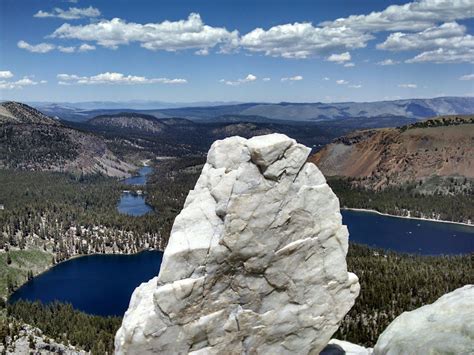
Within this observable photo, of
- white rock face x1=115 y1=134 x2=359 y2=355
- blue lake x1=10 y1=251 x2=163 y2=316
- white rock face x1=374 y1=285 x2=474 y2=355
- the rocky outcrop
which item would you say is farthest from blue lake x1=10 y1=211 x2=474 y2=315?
white rock face x1=374 y1=285 x2=474 y2=355

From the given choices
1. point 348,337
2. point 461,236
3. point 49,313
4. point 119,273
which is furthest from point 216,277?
point 461,236

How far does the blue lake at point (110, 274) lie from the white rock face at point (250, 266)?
4113 inches

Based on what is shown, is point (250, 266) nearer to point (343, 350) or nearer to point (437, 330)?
point (437, 330)

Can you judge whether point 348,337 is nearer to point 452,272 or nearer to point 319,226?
point 452,272

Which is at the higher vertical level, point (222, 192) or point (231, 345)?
point (222, 192)

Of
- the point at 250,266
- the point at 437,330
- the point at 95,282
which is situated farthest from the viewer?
the point at 95,282

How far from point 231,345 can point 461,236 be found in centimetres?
19044

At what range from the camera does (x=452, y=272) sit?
12469cm

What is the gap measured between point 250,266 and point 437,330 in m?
10.5

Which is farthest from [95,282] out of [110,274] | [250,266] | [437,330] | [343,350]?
[437,330]

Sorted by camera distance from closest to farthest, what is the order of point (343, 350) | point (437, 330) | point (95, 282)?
point (437, 330) → point (343, 350) → point (95, 282)

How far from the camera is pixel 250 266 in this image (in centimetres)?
2805

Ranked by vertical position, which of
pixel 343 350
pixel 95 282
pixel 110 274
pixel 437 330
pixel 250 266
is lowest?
pixel 110 274

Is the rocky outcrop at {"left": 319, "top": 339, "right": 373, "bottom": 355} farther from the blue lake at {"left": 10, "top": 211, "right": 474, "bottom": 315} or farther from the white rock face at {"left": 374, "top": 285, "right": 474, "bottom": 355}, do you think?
the blue lake at {"left": 10, "top": 211, "right": 474, "bottom": 315}
